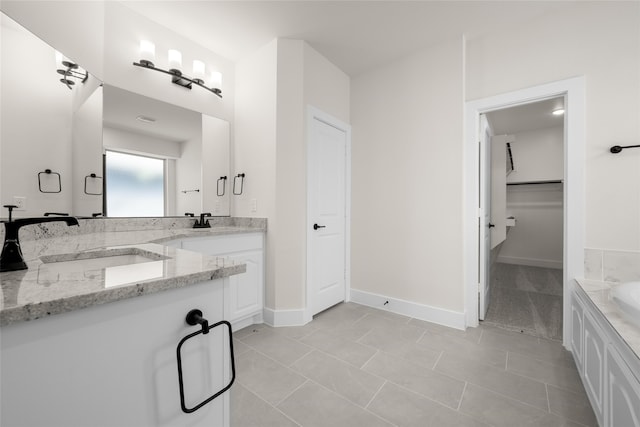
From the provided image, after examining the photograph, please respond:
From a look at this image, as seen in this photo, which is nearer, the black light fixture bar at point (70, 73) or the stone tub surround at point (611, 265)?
the black light fixture bar at point (70, 73)

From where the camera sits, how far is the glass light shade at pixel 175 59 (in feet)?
7.77

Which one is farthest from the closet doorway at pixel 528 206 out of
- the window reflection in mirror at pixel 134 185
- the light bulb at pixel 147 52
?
the light bulb at pixel 147 52

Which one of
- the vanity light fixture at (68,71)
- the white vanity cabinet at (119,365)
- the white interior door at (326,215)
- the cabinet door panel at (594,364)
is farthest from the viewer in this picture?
the white interior door at (326,215)

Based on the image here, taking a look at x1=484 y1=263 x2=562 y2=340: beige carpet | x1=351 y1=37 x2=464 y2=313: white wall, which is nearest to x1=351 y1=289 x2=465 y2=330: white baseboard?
x1=351 y1=37 x2=464 y2=313: white wall

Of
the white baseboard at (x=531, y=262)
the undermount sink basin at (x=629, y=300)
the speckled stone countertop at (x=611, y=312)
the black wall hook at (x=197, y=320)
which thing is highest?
the black wall hook at (x=197, y=320)

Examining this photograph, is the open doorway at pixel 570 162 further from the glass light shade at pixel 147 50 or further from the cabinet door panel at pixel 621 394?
the glass light shade at pixel 147 50

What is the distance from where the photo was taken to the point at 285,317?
246 cm

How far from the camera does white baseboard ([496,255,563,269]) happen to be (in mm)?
4742

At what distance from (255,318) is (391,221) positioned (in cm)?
171

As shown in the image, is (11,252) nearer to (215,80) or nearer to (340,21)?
(215,80)

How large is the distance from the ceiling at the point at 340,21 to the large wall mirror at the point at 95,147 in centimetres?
74

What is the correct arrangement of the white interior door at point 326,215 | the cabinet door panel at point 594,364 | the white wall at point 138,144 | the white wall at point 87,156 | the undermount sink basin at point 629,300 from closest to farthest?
the undermount sink basin at point 629,300
the cabinet door panel at point 594,364
the white wall at point 87,156
the white wall at point 138,144
the white interior door at point 326,215

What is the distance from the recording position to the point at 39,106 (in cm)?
148

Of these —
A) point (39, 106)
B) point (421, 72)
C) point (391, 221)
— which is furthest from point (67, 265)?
point (421, 72)
